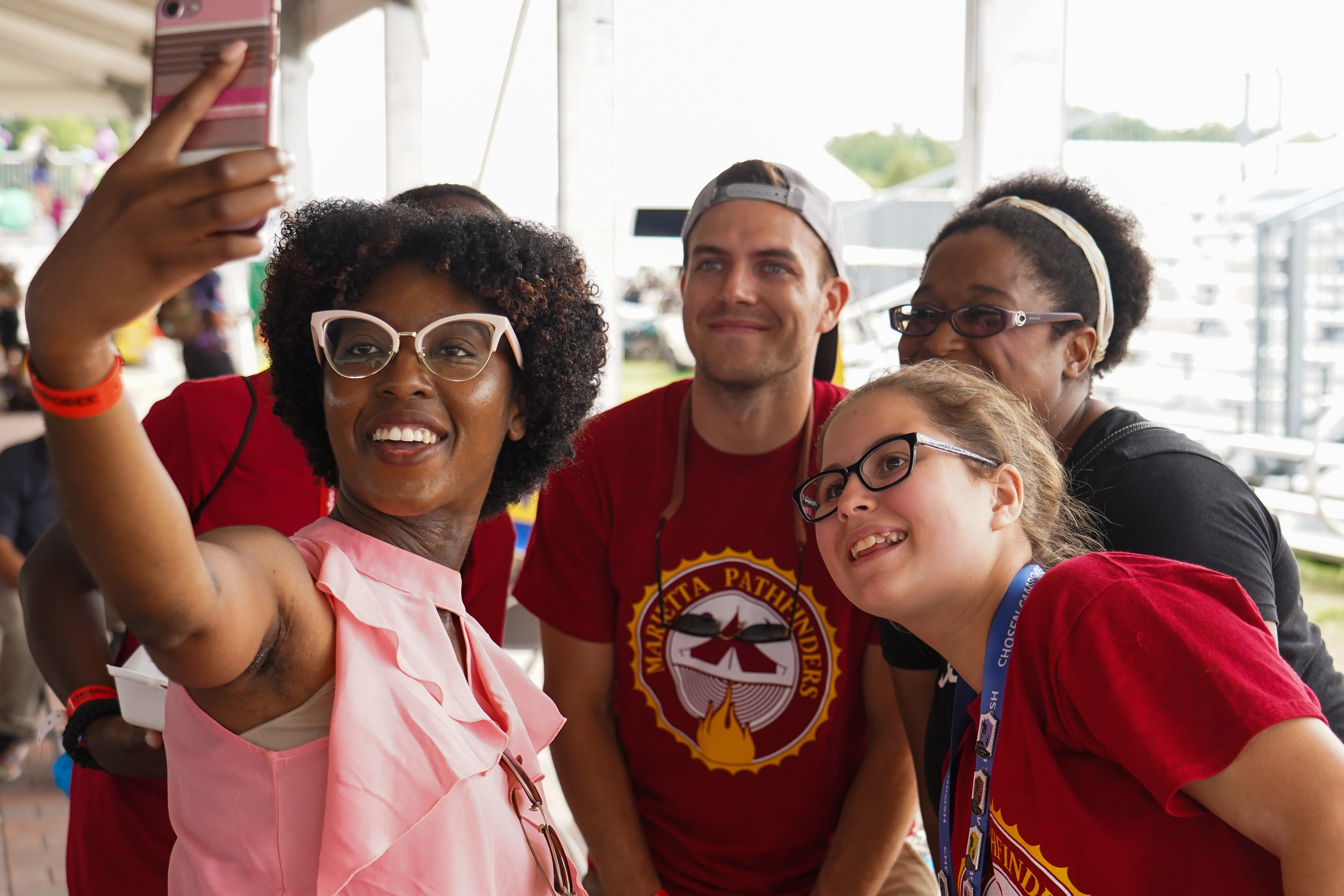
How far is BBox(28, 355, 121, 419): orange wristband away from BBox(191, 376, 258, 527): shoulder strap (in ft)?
3.85

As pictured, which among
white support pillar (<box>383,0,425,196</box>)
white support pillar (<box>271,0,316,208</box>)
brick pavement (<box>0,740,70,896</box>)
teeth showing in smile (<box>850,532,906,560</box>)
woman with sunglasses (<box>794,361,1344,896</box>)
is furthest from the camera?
white support pillar (<box>271,0,316,208</box>)

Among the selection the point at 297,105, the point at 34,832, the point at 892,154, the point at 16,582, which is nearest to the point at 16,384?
the point at 297,105

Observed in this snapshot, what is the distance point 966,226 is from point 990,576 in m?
0.88

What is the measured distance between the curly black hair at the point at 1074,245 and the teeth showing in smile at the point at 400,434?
123 cm

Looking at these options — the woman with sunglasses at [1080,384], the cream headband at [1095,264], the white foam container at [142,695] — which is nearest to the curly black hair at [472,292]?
the white foam container at [142,695]

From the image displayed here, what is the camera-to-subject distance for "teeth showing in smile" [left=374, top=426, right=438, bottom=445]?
1.46 meters

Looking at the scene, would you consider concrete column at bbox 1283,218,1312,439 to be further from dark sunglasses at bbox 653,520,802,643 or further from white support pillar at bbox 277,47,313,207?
white support pillar at bbox 277,47,313,207

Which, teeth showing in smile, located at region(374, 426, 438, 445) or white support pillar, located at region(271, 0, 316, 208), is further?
white support pillar, located at region(271, 0, 316, 208)

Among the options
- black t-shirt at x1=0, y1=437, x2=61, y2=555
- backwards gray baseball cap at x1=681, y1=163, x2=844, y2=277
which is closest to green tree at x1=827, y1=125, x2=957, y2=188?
black t-shirt at x1=0, y1=437, x2=61, y2=555

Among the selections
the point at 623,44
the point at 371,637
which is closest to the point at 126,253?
the point at 371,637

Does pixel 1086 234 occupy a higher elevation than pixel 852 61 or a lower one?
lower

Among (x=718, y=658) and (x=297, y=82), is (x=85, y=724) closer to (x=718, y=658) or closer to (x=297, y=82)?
(x=718, y=658)

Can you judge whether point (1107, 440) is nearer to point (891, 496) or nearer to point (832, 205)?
point (891, 496)

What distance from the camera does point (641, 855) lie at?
2.36 m
